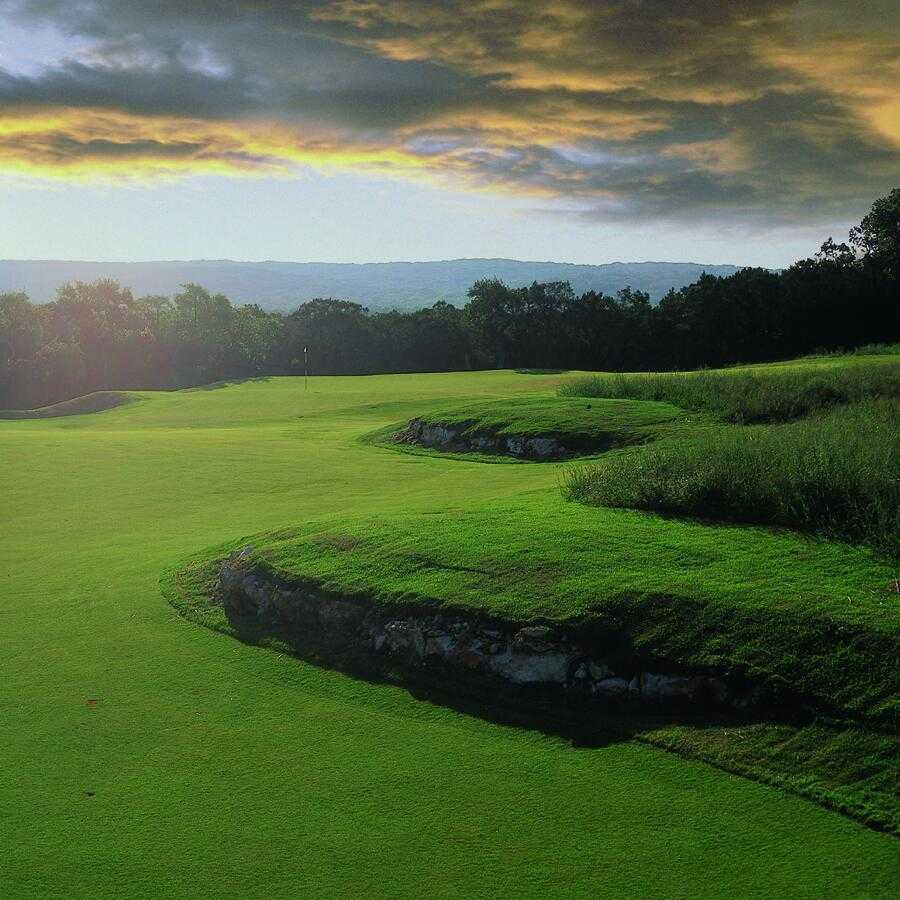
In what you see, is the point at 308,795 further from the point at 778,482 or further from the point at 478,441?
the point at 478,441

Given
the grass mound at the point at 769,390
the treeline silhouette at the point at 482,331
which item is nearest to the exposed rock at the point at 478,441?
the grass mound at the point at 769,390

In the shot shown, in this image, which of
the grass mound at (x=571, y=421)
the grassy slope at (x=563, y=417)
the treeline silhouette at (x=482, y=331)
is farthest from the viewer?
the treeline silhouette at (x=482, y=331)

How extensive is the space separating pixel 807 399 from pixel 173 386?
75879 millimetres

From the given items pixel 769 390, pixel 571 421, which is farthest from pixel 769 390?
pixel 571 421

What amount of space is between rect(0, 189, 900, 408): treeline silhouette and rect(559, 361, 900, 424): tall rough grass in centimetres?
4812

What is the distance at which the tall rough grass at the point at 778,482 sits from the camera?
996 centimetres

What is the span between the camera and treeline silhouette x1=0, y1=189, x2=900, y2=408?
245 feet

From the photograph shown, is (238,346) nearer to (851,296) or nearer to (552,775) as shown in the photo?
(851,296)

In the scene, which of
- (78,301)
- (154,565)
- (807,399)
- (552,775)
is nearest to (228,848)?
(552,775)

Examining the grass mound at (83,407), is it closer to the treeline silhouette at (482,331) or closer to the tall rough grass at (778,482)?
the treeline silhouette at (482,331)

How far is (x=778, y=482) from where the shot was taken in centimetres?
1082

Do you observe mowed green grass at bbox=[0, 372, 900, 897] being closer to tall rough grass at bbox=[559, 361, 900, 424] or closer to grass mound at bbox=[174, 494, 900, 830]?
grass mound at bbox=[174, 494, 900, 830]

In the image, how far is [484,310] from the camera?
88.5 metres

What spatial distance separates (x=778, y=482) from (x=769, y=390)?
1468 centimetres
